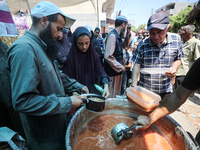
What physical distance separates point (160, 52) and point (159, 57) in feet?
0.29

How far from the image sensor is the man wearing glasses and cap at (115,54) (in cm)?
263

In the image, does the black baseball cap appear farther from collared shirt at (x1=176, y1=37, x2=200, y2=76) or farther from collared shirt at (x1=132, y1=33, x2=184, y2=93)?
collared shirt at (x1=176, y1=37, x2=200, y2=76)

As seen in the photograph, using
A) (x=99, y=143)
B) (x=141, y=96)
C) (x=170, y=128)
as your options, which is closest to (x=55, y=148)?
(x=99, y=143)

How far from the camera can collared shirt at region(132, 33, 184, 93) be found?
1.97 metres

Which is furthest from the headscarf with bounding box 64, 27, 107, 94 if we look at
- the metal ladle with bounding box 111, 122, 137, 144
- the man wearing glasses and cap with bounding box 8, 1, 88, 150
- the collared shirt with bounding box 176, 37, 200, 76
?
the collared shirt with bounding box 176, 37, 200, 76

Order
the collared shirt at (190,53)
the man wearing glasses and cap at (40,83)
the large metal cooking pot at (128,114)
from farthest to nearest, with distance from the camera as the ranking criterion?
the collared shirt at (190,53) < the large metal cooking pot at (128,114) < the man wearing glasses and cap at (40,83)

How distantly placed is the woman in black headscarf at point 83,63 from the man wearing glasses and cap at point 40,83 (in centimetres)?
95

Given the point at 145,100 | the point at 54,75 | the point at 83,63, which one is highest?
the point at 54,75

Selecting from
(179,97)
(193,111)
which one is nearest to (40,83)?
(179,97)

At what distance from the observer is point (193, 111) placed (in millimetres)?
3506

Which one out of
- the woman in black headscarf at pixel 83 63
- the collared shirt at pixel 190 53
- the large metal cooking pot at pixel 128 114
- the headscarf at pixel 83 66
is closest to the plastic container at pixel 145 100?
the large metal cooking pot at pixel 128 114

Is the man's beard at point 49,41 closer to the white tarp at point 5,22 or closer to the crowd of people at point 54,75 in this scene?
the crowd of people at point 54,75

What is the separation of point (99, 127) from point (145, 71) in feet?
4.43

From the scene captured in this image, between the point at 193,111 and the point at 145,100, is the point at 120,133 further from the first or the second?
the point at 193,111
